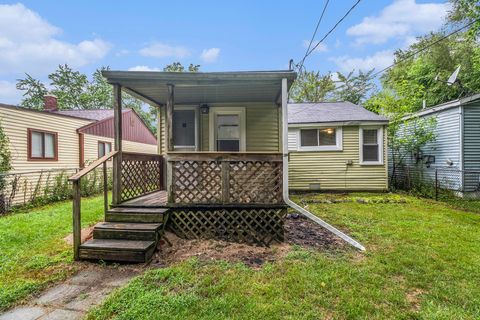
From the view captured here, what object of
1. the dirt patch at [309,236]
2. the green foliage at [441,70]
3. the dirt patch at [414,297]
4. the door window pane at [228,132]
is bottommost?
the dirt patch at [309,236]

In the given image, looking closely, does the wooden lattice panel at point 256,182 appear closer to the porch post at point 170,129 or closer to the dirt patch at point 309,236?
the dirt patch at point 309,236

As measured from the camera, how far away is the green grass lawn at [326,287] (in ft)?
7.38

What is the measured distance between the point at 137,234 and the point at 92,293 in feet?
3.72

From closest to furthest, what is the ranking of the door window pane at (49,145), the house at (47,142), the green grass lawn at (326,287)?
the green grass lawn at (326,287), the house at (47,142), the door window pane at (49,145)

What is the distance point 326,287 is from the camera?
2.69 m

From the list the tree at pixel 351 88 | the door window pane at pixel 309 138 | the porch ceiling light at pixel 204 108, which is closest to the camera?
the porch ceiling light at pixel 204 108

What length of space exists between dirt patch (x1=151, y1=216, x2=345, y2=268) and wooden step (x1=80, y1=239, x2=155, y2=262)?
0.21 metres

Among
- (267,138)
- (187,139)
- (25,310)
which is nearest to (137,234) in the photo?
(25,310)

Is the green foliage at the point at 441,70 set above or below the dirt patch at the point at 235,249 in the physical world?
above

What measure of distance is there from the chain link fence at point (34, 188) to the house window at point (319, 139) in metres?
8.86

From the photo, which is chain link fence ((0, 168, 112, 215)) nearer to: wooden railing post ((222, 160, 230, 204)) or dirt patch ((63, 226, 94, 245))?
dirt patch ((63, 226, 94, 245))

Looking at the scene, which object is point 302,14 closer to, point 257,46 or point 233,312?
point 257,46

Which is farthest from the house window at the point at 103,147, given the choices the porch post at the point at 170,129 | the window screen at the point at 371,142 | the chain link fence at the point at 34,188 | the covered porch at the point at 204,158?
the window screen at the point at 371,142

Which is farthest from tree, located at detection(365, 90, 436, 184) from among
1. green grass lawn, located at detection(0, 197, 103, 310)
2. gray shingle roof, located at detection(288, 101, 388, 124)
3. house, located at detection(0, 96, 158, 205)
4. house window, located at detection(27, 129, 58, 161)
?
house window, located at detection(27, 129, 58, 161)
